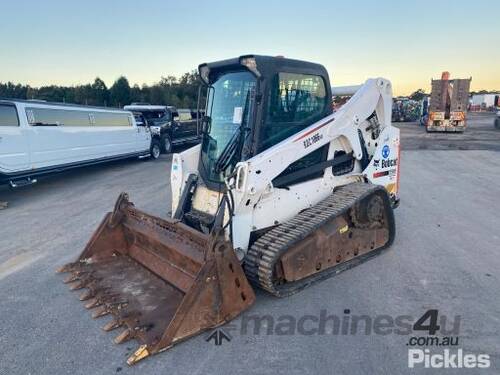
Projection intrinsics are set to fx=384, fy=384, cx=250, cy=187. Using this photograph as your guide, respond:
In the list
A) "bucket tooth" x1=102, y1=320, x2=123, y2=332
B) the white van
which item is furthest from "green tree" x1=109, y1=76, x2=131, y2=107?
"bucket tooth" x1=102, y1=320, x2=123, y2=332

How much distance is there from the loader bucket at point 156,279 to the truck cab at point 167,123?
10964 millimetres

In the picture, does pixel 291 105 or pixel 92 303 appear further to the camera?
pixel 291 105

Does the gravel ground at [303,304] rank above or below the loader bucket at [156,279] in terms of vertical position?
below

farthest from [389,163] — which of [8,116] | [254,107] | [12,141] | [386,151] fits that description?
[8,116]

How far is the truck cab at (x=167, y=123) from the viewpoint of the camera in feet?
52.1

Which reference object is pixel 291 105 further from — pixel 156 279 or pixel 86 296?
pixel 86 296

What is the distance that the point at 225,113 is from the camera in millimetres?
4578

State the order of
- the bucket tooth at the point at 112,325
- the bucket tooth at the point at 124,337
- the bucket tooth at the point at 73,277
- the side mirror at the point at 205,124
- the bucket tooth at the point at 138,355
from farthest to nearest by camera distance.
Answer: the side mirror at the point at 205,124, the bucket tooth at the point at 73,277, the bucket tooth at the point at 112,325, the bucket tooth at the point at 124,337, the bucket tooth at the point at 138,355

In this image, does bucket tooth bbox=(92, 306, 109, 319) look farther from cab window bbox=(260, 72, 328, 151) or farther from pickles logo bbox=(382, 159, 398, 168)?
pickles logo bbox=(382, 159, 398, 168)

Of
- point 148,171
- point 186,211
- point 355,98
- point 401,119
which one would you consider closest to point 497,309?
point 355,98

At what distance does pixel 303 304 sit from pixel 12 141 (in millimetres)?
7863

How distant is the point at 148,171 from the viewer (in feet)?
40.1
